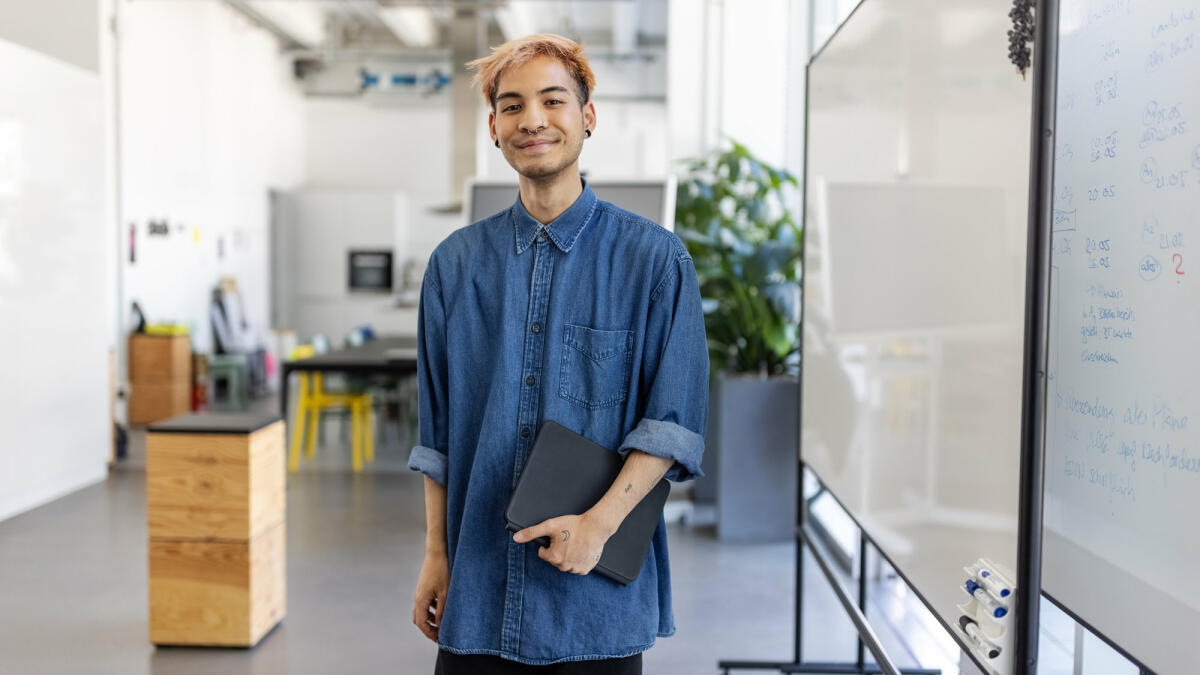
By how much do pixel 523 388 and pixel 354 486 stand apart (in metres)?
4.73

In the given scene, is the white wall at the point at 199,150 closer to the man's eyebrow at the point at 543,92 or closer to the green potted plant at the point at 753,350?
the green potted plant at the point at 753,350

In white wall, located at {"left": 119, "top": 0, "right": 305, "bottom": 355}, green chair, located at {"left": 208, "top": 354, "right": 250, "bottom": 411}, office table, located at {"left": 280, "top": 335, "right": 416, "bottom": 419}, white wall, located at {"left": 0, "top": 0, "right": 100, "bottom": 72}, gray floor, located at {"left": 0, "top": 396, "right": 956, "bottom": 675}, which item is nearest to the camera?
gray floor, located at {"left": 0, "top": 396, "right": 956, "bottom": 675}

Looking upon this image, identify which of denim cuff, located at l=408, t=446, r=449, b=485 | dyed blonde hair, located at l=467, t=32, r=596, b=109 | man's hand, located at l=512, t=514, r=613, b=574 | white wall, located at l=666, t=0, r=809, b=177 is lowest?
man's hand, located at l=512, t=514, r=613, b=574

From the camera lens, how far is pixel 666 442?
126cm

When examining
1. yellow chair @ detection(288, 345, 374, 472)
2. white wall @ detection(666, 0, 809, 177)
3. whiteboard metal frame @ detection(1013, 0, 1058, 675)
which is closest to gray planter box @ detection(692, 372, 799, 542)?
white wall @ detection(666, 0, 809, 177)

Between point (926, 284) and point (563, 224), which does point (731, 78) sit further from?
point (563, 224)

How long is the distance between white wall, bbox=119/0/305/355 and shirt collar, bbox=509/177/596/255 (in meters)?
7.46

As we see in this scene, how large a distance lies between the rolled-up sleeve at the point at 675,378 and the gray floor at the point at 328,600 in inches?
74.6

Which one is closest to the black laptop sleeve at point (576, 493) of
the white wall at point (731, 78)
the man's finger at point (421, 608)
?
the man's finger at point (421, 608)

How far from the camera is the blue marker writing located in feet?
4.12

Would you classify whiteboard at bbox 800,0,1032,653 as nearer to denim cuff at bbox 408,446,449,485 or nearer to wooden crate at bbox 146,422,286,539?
denim cuff at bbox 408,446,449,485

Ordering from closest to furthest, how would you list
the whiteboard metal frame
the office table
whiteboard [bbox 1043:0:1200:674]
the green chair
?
whiteboard [bbox 1043:0:1200:674] → the whiteboard metal frame → the office table → the green chair

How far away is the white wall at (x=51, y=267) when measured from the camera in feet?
16.5

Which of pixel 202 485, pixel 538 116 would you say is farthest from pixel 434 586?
pixel 202 485
